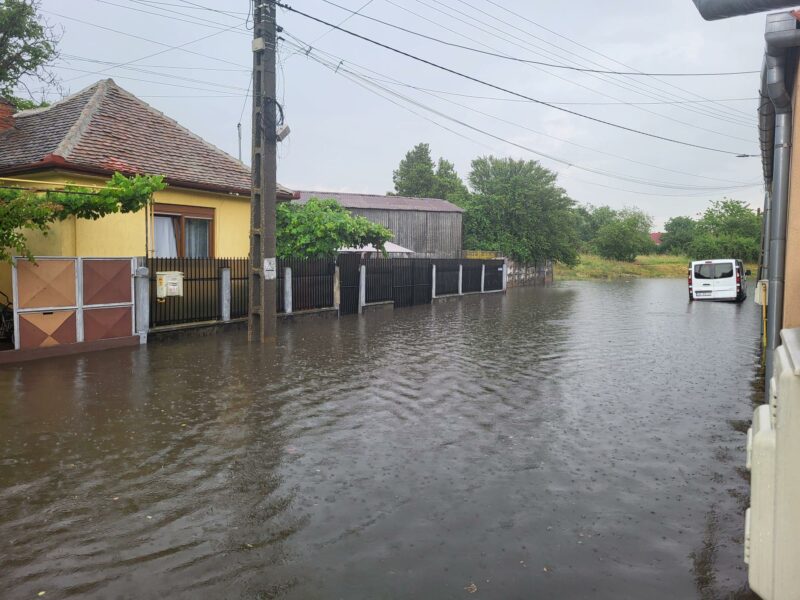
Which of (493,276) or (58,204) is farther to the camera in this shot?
(493,276)

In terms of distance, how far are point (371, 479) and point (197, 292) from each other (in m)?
10.6

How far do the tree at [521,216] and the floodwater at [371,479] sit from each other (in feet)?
117

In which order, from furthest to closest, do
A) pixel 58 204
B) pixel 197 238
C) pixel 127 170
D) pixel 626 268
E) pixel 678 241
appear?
pixel 678 241
pixel 626 268
pixel 197 238
pixel 127 170
pixel 58 204

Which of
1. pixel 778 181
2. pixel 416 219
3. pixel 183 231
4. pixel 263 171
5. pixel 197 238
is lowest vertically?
pixel 197 238

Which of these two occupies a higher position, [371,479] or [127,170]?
[127,170]

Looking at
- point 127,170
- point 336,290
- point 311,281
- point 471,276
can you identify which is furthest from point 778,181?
point 471,276

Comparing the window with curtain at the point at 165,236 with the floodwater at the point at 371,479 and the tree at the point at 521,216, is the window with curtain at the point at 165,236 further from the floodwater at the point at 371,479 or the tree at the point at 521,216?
the tree at the point at 521,216

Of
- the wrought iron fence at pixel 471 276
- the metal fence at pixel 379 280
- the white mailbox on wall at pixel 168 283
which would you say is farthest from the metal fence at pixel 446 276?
the white mailbox on wall at pixel 168 283

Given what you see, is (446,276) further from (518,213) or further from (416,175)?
(416,175)

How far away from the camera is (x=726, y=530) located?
174 inches

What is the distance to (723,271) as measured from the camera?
26609mm

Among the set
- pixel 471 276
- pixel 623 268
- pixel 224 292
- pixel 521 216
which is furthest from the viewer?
pixel 623 268

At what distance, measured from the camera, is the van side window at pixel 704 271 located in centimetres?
2698

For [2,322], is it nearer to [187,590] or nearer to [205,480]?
[205,480]
